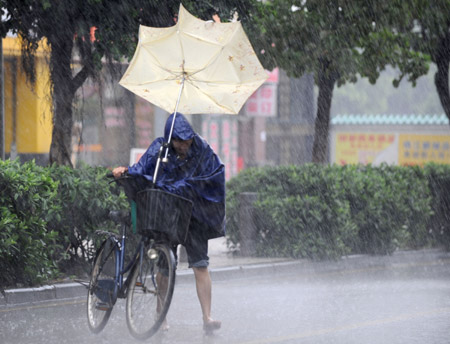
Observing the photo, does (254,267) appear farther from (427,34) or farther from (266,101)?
(266,101)

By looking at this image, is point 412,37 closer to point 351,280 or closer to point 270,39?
point 270,39

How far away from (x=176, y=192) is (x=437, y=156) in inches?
842

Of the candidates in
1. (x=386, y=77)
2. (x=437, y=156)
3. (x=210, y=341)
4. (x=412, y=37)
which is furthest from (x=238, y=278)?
(x=386, y=77)

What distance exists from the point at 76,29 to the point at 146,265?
15.1 feet

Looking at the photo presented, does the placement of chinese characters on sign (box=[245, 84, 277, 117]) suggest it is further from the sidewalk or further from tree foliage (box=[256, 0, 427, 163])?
the sidewalk

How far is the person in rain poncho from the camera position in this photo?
20.5 ft

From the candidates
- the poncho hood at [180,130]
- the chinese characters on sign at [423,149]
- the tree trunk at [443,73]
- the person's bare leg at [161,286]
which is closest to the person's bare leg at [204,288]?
the person's bare leg at [161,286]

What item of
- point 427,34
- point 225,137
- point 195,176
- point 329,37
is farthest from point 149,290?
point 225,137

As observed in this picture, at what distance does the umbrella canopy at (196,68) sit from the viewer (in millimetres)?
6656

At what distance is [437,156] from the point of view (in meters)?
26.4

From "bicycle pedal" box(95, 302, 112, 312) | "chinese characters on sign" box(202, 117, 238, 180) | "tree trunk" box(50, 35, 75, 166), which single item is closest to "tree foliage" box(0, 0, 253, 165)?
"tree trunk" box(50, 35, 75, 166)

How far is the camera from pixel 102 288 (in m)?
6.43

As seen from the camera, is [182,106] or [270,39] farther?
[270,39]

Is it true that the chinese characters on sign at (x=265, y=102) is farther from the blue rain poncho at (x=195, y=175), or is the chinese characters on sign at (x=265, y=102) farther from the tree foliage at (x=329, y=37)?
the blue rain poncho at (x=195, y=175)
